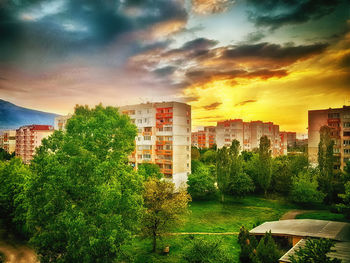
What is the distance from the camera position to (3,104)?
182m

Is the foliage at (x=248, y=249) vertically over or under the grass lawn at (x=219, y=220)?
over

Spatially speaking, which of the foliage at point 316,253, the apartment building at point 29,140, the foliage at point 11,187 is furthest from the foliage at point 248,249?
the apartment building at point 29,140

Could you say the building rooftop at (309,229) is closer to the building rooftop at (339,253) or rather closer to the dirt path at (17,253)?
the building rooftop at (339,253)

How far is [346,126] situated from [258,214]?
30910 millimetres

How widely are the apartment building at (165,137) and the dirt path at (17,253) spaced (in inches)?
1063

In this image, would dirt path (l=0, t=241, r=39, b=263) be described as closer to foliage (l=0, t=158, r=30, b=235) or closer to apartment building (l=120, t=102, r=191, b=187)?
foliage (l=0, t=158, r=30, b=235)

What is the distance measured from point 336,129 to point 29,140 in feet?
324

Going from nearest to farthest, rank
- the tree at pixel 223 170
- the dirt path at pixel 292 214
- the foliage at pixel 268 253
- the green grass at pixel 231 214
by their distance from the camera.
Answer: the foliage at pixel 268 253, the green grass at pixel 231 214, the dirt path at pixel 292 214, the tree at pixel 223 170

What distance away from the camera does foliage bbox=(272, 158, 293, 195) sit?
Result: 41.4 meters

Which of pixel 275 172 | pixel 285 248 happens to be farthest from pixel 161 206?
pixel 275 172

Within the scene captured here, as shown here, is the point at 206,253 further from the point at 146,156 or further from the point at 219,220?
the point at 146,156

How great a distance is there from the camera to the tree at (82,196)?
40.4 ft

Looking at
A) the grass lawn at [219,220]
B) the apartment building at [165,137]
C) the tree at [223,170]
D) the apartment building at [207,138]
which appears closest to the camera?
the grass lawn at [219,220]

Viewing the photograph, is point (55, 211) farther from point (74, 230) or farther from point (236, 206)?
point (236, 206)
